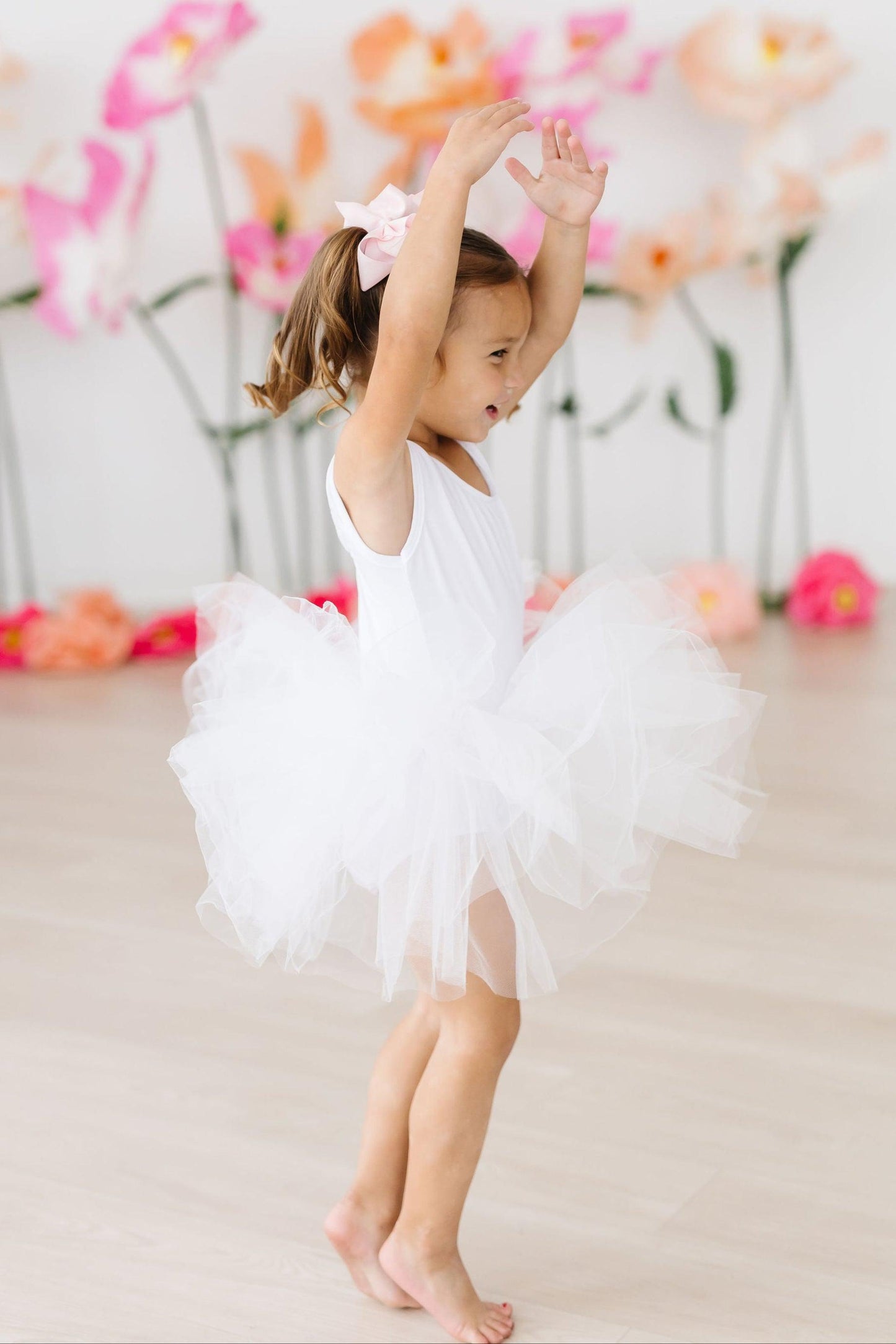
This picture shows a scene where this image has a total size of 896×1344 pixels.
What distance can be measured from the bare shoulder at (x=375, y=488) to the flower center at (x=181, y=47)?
2.85 m

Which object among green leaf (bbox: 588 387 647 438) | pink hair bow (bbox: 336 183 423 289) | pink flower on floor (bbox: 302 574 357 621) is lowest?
pink flower on floor (bbox: 302 574 357 621)

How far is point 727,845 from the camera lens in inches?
54.0

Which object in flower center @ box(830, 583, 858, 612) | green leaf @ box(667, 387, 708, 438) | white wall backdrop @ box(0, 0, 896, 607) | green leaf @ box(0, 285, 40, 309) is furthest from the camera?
white wall backdrop @ box(0, 0, 896, 607)

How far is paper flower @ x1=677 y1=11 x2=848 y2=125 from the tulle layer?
3002 mm

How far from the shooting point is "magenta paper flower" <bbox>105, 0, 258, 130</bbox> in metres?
3.82

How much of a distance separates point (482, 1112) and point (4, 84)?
386 centimetres

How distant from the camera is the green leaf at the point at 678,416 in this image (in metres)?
4.26

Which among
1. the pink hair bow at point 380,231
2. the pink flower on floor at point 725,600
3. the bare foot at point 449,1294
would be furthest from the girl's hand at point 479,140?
the pink flower on floor at point 725,600

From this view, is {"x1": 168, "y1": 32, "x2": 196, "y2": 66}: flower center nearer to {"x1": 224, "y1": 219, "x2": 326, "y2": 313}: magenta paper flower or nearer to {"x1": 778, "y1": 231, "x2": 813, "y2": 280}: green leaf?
{"x1": 224, "y1": 219, "x2": 326, "y2": 313}: magenta paper flower

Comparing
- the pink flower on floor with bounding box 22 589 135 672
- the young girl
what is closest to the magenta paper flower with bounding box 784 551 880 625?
the pink flower on floor with bounding box 22 589 135 672

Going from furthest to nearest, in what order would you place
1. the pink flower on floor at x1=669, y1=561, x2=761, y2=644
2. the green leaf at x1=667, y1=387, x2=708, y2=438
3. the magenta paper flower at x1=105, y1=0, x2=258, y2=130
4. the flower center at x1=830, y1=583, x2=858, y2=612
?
the green leaf at x1=667, y1=387, x2=708, y2=438 → the flower center at x1=830, y1=583, x2=858, y2=612 → the pink flower on floor at x1=669, y1=561, x2=761, y2=644 → the magenta paper flower at x1=105, y1=0, x2=258, y2=130

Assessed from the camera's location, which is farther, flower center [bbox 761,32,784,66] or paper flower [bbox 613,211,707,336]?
paper flower [bbox 613,211,707,336]

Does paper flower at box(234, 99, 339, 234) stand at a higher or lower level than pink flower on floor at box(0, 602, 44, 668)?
higher

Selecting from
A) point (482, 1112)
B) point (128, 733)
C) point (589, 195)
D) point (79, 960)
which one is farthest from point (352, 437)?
point (128, 733)
